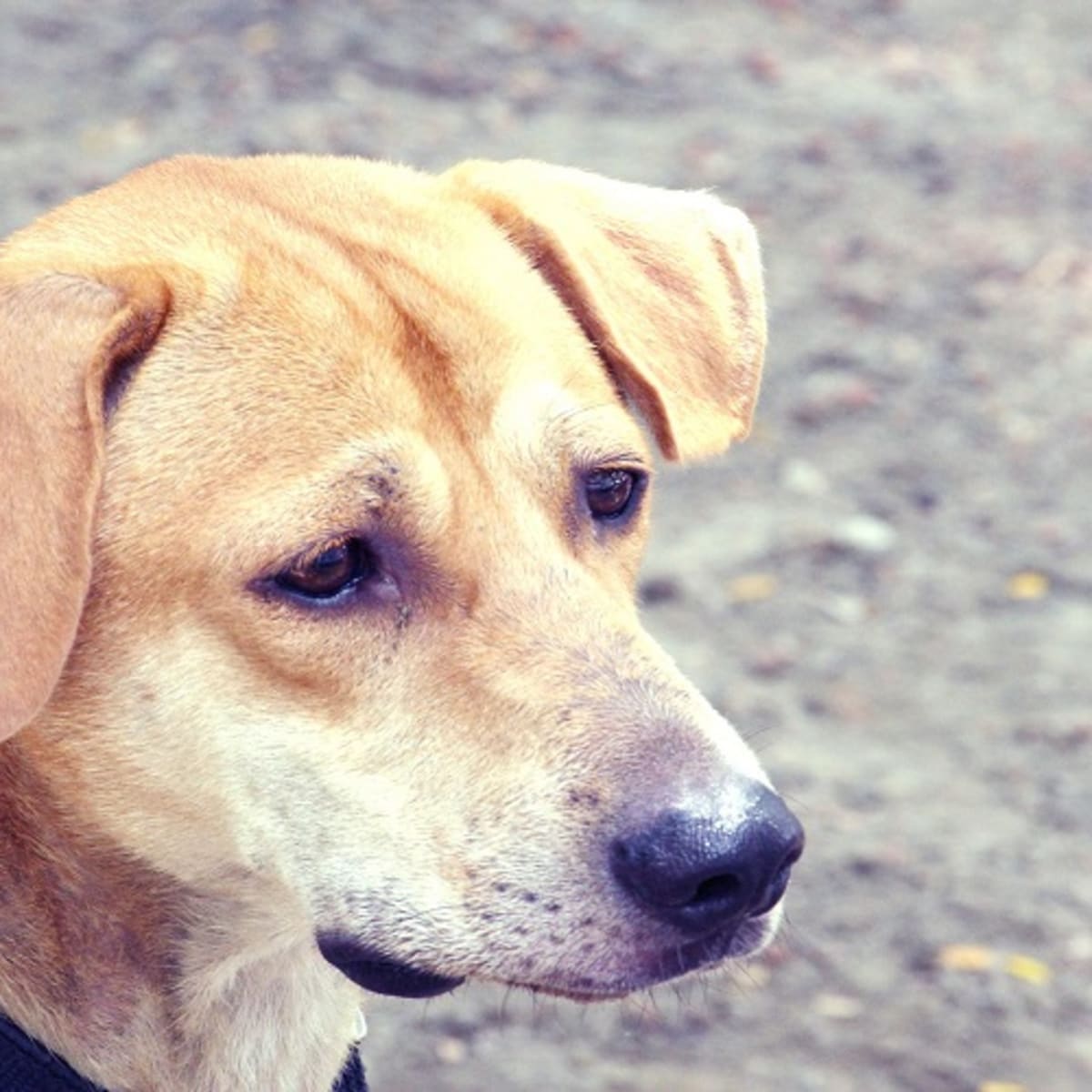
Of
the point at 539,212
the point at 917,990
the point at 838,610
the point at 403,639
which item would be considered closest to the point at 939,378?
the point at 838,610

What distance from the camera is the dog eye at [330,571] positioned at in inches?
111

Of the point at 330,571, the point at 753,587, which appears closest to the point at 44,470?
the point at 330,571

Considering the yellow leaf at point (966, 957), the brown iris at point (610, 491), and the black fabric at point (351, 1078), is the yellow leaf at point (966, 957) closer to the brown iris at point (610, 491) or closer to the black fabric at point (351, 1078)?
the black fabric at point (351, 1078)

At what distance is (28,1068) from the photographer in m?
2.81

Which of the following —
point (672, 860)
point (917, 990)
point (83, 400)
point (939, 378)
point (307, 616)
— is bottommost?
point (939, 378)

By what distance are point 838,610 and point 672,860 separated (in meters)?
3.83

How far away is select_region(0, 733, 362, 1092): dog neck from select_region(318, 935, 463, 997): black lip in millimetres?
157

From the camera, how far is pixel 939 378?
25.2 ft

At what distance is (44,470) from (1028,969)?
10.4 feet

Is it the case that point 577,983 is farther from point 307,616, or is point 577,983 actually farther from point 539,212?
point 539,212

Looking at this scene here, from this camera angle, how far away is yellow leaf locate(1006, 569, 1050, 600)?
6492mm

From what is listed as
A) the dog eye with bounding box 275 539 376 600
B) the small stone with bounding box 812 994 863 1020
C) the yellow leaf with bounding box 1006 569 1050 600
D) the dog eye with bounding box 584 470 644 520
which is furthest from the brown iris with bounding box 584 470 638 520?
the yellow leaf with bounding box 1006 569 1050 600

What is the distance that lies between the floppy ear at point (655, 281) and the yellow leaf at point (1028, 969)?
2.08 meters

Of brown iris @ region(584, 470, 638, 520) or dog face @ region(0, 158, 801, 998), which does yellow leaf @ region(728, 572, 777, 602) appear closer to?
brown iris @ region(584, 470, 638, 520)
